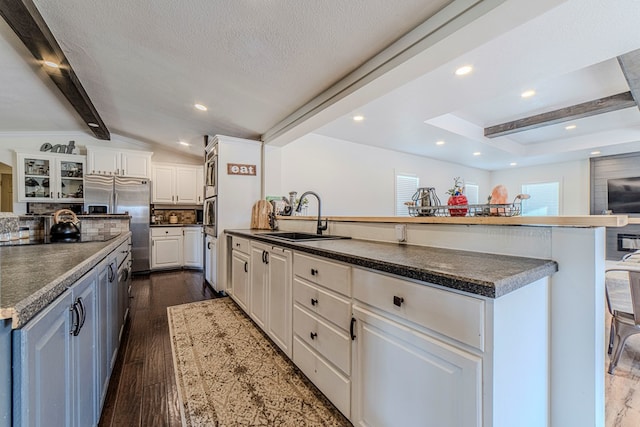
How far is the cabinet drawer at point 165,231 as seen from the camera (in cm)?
520

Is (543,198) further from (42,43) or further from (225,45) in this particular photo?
(42,43)

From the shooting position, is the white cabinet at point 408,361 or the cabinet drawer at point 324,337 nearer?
the white cabinet at point 408,361

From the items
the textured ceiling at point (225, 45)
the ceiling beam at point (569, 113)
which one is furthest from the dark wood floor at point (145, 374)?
the ceiling beam at point (569, 113)

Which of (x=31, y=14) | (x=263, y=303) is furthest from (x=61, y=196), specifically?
(x=263, y=303)

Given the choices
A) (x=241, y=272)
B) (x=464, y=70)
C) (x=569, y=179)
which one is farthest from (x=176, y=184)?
(x=569, y=179)

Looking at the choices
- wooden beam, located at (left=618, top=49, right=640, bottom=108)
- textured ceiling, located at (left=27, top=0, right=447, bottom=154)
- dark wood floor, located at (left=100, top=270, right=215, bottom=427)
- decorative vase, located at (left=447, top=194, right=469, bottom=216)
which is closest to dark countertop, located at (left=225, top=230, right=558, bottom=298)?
decorative vase, located at (left=447, top=194, right=469, bottom=216)

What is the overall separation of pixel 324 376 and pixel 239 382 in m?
0.63

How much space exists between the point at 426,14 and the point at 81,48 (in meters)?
2.93

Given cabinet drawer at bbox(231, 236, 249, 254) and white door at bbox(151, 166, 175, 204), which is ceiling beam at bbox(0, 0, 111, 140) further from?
cabinet drawer at bbox(231, 236, 249, 254)

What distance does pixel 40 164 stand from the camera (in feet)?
15.5

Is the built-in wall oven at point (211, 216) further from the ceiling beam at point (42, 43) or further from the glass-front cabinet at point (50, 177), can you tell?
the glass-front cabinet at point (50, 177)

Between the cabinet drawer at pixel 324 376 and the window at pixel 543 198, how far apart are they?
278 inches

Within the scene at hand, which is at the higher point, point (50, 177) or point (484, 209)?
point (50, 177)

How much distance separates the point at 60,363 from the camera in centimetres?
89
